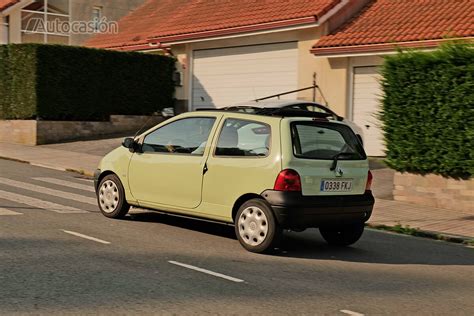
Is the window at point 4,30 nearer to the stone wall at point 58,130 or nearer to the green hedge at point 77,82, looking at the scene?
the green hedge at point 77,82

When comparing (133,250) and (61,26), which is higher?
(61,26)

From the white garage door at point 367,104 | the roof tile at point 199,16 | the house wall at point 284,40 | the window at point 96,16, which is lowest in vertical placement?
the white garage door at point 367,104

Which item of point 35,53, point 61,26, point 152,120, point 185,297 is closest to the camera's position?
point 185,297

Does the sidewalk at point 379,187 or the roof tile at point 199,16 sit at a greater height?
the roof tile at point 199,16

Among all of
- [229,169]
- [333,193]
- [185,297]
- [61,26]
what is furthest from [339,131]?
[61,26]

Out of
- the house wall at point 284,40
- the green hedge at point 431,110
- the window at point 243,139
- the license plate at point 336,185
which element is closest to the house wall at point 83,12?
the house wall at point 284,40

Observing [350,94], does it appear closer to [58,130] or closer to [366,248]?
[58,130]

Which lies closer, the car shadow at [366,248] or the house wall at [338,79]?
the car shadow at [366,248]

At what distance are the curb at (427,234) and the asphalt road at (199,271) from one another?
0.30m

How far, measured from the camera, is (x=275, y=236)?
7.43 metres

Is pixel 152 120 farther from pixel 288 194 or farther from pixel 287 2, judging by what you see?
pixel 288 194

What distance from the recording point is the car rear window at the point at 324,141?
766cm

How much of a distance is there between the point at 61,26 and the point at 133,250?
3085 centimetres

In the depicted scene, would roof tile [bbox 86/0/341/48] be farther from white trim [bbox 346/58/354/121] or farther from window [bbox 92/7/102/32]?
window [bbox 92/7/102/32]
